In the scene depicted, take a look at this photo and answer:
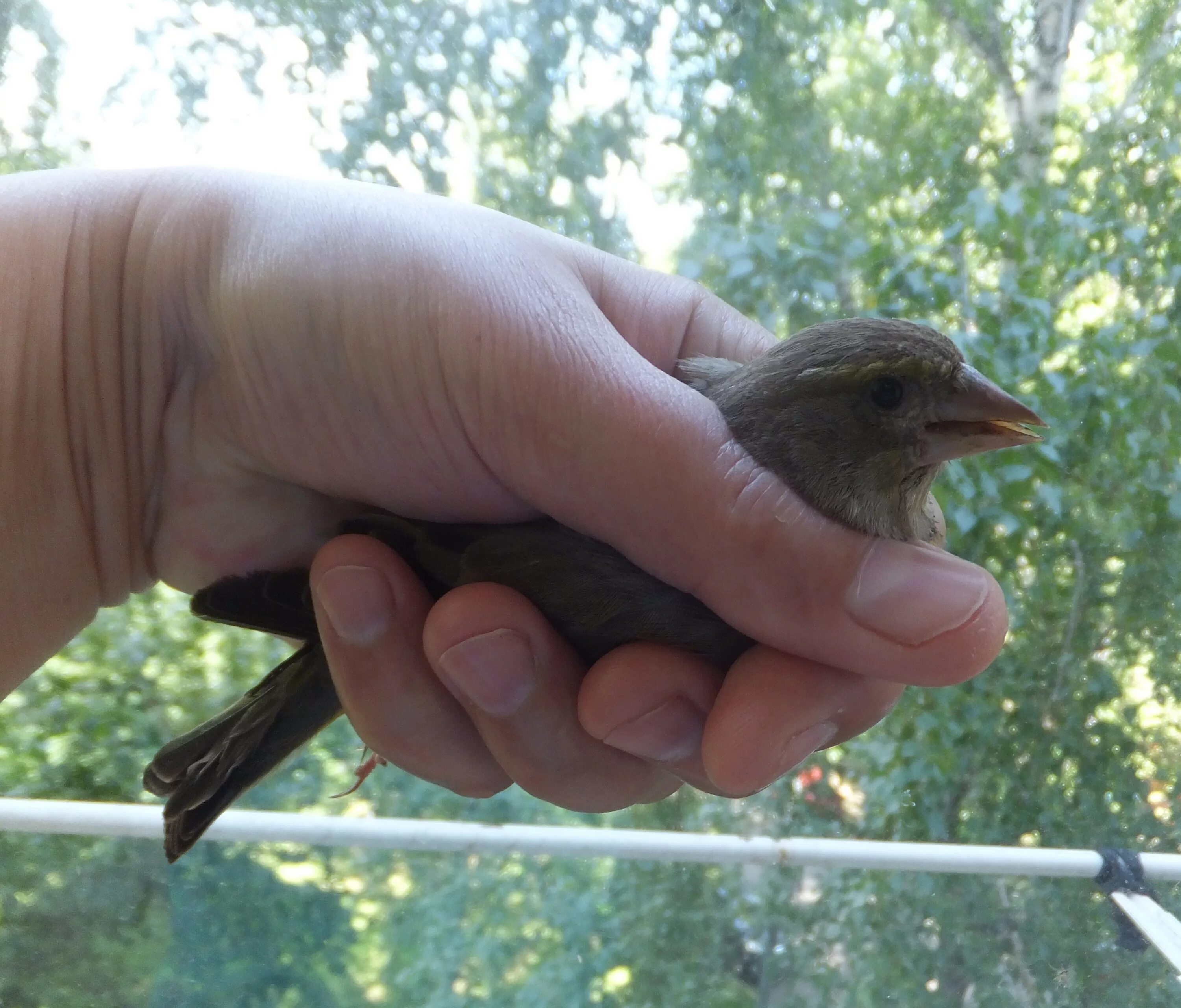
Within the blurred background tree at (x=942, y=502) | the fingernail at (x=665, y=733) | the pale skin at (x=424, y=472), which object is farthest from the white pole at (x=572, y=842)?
the fingernail at (x=665, y=733)

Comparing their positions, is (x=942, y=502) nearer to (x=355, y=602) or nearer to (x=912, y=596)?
(x=912, y=596)

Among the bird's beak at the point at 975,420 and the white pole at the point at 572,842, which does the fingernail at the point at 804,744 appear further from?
the white pole at the point at 572,842

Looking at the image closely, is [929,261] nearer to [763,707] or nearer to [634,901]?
[763,707]

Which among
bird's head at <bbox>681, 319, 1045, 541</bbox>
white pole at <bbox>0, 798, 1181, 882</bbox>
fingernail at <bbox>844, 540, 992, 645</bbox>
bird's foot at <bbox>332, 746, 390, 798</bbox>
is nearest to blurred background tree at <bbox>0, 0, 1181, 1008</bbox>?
white pole at <bbox>0, 798, 1181, 882</bbox>

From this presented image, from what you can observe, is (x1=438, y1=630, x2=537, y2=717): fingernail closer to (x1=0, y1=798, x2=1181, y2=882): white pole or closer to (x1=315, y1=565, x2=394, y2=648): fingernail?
(x1=315, y1=565, x2=394, y2=648): fingernail

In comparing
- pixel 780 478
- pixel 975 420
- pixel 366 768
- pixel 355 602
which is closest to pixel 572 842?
pixel 366 768
